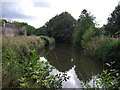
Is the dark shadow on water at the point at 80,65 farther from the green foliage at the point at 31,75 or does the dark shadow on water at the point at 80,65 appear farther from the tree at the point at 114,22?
the tree at the point at 114,22

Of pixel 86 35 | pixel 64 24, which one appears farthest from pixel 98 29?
pixel 64 24

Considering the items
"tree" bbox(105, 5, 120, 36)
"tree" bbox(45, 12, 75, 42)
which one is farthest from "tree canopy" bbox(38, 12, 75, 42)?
"tree" bbox(105, 5, 120, 36)

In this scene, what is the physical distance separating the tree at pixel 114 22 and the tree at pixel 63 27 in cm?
861

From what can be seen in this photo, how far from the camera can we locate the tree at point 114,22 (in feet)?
72.9

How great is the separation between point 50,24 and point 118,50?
2967 cm

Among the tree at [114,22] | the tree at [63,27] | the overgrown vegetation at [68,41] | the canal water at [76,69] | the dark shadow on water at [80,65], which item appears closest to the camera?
the overgrown vegetation at [68,41]

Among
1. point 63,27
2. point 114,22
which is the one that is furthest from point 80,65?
point 63,27

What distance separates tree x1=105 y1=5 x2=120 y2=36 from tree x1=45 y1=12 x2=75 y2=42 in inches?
339

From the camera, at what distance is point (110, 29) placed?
2322 centimetres

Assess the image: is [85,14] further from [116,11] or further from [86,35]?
[116,11]

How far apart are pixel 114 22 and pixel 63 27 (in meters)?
11.4

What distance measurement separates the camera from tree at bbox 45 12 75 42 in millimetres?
29609

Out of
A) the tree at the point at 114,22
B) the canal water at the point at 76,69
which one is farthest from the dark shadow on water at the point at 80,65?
the tree at the point at 114,22

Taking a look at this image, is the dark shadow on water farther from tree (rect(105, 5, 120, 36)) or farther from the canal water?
tree (rect(105, 5, 120, 36))
